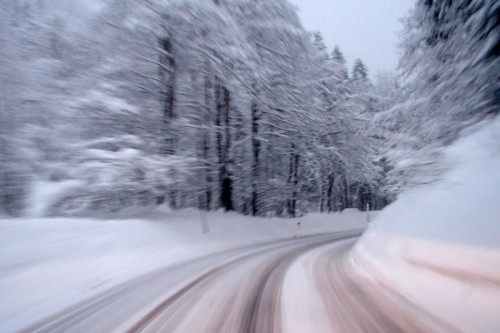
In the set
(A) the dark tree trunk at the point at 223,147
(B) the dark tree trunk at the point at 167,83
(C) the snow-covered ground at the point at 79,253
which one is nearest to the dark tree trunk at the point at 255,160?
(A) the dark tree trunk at the point at 223,147

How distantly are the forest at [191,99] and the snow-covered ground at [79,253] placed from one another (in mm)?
2097

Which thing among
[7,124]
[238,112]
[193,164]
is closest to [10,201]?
[7,124]

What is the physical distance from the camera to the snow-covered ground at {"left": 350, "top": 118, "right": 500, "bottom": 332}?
4602mm

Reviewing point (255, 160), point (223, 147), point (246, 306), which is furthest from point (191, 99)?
point (246, 306)

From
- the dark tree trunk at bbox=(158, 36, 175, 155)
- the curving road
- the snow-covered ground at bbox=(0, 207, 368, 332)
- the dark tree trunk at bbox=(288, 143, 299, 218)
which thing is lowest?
the curving road

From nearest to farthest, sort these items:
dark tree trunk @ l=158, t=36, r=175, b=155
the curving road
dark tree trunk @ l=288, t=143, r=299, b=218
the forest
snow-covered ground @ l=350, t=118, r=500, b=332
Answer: the curving road → snow-covered ground @ l=350, t=118, r=500, b=332 → the forest → dark tree trunk @ l=158, t=36, r=175, b=155 → dark tree trunk @ l=288, t=143, r=299, b=218

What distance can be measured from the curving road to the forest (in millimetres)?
4890

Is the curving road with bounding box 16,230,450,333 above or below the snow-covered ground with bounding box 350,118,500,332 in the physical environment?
below

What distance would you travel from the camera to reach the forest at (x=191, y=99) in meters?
10.2

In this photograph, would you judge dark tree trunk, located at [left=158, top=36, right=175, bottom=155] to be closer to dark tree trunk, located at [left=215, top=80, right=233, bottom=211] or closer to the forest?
the forest

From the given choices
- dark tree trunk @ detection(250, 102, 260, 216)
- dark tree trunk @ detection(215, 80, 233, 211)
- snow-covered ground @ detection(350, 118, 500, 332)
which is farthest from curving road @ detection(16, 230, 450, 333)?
dark tree trunk @ detection(250, 102, 260, 216)

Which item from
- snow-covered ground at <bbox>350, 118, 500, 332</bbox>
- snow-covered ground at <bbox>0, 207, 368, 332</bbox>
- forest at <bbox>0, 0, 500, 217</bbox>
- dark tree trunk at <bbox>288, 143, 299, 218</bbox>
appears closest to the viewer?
snow-covered ground at <bbox>350, 118, 500, 332</bbox>

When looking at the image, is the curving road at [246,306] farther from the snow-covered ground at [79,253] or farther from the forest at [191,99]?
the forest at [191,99]

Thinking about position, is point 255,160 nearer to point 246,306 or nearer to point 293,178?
point 293,178
